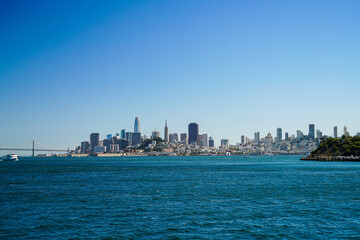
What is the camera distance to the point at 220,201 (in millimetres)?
38812

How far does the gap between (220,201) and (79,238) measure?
1920 cm

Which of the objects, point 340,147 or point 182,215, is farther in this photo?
point 340,147

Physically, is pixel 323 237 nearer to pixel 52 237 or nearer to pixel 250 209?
pixel 250 209

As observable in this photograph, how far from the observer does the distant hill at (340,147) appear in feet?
549

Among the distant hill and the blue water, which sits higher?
the distant hill

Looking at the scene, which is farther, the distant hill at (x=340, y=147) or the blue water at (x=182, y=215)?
the distant hill at (x=340, y=147)

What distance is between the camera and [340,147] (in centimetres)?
18062

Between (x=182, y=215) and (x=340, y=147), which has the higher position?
(x=340, y=147)

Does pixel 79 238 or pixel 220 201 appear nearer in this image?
pixel 79 238

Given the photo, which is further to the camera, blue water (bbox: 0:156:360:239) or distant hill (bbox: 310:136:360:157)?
distant hill (bbox: 310:136:360:157)

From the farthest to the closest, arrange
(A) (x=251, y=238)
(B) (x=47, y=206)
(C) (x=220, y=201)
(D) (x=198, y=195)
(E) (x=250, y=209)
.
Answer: (D) (x=198, y=195), (C) (x=220, y=201), (B) (x=47, y=206), (E) (x=250, y=209), (A) (x=251, y=238)

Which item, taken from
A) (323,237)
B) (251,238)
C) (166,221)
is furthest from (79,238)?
(323,237)

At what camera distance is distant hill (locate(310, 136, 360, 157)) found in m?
167

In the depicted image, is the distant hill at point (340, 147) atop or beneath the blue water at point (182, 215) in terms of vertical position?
atop
